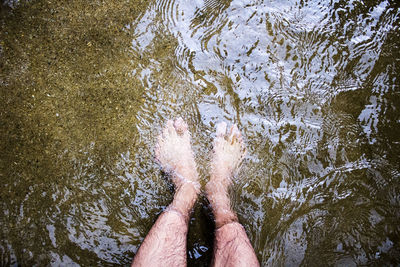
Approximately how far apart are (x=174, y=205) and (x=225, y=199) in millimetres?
368

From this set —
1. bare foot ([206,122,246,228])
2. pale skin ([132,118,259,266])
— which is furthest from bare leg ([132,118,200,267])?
bare foot ([206,122,246,228])

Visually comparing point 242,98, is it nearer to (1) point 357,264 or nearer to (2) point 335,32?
(2) point 335,32

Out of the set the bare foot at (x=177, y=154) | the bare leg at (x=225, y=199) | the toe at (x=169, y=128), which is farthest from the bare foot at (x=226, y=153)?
the toe at (x=169, y=128)

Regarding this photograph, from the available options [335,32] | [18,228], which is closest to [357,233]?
[335,32]

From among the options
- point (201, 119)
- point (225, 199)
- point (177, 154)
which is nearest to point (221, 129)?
point (201, 119)

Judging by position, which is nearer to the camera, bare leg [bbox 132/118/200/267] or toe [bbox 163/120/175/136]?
bare leg [bbox 132/118/200/267]

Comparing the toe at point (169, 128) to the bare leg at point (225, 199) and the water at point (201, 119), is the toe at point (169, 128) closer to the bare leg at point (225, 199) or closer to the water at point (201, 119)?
the water at point (201, 119)

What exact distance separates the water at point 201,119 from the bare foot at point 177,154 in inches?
2.7

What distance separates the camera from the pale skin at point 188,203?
67.9 inches

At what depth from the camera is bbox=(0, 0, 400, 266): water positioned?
1.99 meters

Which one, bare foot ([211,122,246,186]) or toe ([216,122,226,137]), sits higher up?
toe ([216,122,226,137])

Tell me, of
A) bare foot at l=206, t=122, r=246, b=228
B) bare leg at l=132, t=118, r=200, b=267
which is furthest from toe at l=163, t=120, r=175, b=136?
bare foot at l=206, t=122, r=246, b=228

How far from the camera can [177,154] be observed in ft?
6.70

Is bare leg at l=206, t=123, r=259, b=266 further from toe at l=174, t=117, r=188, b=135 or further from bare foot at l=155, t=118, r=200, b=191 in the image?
toe at l=174, t=117, r=188, b=135
